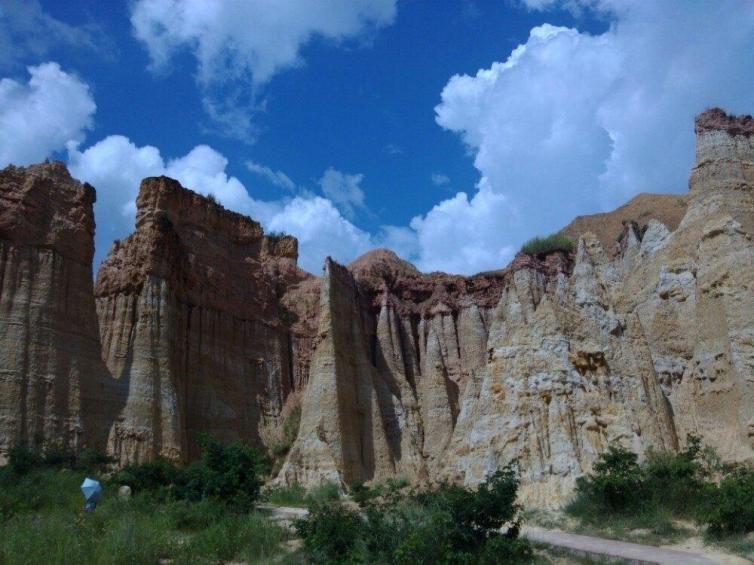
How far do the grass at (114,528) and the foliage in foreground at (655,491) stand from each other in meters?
8.64

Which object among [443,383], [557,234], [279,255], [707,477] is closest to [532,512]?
[707,477]

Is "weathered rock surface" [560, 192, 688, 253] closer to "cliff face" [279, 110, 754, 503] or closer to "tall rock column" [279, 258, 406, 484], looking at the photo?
"cliff face" [279, 110, 754, 503]

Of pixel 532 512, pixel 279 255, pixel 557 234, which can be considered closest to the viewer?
pixel 532 512

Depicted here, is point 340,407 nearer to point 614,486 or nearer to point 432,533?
point 614,486

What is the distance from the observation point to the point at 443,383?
47.2 metres

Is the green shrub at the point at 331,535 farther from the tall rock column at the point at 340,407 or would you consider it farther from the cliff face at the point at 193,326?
the tall rock column at the point at 340,407

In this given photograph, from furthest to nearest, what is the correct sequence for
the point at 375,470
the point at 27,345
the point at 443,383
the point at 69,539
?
1. the point at 443,383
2. the point at 375,470
3. the point at 27,345
4. the point at 69,539

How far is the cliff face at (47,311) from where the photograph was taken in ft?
85.9

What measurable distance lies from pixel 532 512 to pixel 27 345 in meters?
18.8

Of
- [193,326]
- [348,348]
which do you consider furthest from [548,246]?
[193,326]

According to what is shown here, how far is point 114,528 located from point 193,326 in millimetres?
23327

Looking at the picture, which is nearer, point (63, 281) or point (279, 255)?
point (63, 281)

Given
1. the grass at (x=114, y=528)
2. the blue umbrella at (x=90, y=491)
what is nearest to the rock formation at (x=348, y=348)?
the grass at (x=114, y=528)

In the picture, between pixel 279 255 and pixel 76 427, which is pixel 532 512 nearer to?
pixel 76 427
